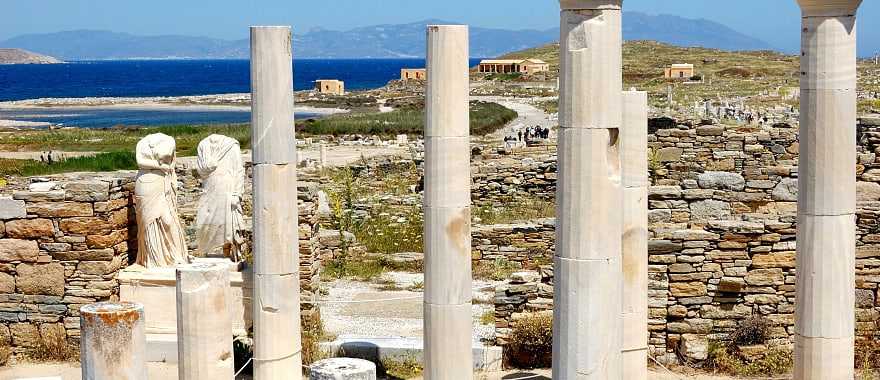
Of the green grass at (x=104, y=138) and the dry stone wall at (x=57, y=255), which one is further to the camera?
the green grass at (x=104, y=138)

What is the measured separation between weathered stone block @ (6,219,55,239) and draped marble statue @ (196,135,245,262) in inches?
68.1

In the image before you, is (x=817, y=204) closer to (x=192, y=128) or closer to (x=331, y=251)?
(x=331, y=251)

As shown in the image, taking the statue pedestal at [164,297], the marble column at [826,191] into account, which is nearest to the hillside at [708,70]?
the statue pedestal at [164,297]

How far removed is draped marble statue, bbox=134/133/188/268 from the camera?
13.2 meters

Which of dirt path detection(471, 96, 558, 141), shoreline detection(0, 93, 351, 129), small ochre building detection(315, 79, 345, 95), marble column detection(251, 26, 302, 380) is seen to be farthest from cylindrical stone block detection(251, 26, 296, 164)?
small ochre building detection(315, 79, 345, 95)

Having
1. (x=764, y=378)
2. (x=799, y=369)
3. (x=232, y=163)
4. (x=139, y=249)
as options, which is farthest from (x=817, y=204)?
(x=139, y=249)

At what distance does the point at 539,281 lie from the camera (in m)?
13.0

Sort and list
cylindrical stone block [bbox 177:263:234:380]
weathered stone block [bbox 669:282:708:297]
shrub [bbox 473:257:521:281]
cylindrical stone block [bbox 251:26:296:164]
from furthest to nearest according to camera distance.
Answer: shrub [bbox 473:257:521:281], weathered stone block [bbox 669:282:708:297], cylindrical stone block [bbox 251:26:296:164], cylindrical stone block [bbox 177:263:234:380]

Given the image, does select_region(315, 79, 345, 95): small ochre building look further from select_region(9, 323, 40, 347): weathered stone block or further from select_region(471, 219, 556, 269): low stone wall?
select_region(9, 323, 40, 347): weathered stone block

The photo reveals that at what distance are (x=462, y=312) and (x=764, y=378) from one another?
11.7 feet

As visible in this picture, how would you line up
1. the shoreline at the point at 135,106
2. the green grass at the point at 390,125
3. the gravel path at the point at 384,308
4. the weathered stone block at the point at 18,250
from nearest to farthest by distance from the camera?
1. the weathered stone block at the point at 18,250
2. the gravel path at the point at 384,308
3. the green grass at the point at 390,125
4. the shoreline at the point at 135,106

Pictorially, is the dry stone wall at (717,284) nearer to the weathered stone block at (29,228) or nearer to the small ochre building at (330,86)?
the weathered stone block at (29,228)

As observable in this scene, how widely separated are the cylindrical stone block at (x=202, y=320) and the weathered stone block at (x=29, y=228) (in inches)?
143

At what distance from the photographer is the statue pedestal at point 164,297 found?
1310 centimetres
